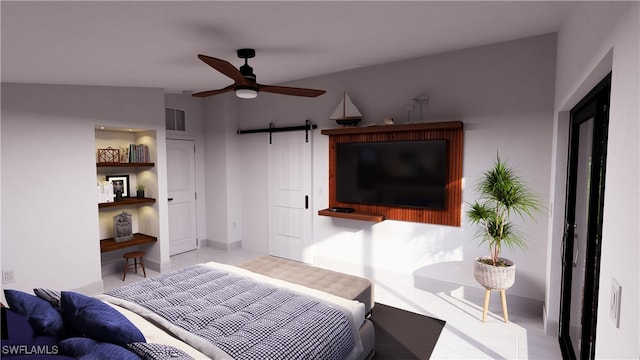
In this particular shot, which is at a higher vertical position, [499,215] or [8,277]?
[499,215]

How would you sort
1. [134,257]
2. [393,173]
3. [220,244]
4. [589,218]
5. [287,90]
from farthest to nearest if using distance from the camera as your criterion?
[220,244] < [134,257] < [393,173] < [287,90] < [589,218]

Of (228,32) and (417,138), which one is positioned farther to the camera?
(417,138)

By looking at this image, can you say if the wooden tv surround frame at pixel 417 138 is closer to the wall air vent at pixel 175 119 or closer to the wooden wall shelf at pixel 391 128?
the wooden wall shelf at pixel 391 128

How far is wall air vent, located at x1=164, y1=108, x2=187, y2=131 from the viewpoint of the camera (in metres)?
5.31

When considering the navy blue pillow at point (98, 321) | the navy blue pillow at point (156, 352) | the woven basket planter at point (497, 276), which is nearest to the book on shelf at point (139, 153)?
the navy blue pillow at point (98, 321)

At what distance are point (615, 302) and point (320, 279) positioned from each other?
2.19 metres

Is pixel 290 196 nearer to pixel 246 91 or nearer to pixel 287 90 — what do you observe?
pixel 287 90

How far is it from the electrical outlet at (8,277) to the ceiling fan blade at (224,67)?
9.70 ft

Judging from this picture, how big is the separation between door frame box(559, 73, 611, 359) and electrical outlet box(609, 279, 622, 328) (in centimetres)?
37

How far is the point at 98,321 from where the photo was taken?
161 centimetres

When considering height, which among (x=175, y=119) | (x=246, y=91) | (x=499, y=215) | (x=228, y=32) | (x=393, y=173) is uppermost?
(x=228, y=32)

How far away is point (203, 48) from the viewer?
2.82 meters

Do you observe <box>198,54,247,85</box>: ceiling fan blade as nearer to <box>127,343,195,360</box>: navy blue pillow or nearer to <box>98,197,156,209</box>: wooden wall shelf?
<box>127,343,195,360</box>: navy blue pillow

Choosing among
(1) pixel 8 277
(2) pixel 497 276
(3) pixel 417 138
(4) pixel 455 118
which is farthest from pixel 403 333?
(1) pixel 8 277
